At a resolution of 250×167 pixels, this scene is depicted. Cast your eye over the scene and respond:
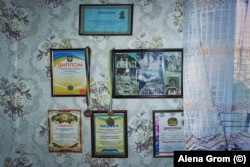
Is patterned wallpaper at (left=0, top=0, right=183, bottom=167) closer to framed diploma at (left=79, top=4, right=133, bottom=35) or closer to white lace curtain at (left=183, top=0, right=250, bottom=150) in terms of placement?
framed diploma at (left=79, top=4, right=133, bottom=35)

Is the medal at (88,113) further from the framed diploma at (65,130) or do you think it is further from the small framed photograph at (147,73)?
the small framed photograph at (147,73)

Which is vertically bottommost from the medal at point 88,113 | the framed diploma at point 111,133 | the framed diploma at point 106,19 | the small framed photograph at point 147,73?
the framed diploma at point 111,133

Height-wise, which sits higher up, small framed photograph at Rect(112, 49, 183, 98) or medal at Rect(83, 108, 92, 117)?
small framed photograph at Rect(112, 49, 183, 98)

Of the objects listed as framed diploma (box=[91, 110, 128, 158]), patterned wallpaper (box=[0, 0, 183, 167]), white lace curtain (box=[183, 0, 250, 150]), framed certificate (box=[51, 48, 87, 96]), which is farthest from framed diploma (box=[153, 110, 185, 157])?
framed certificate (box=[51, 48, 87, 96])

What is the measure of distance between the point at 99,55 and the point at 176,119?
21.5 inches

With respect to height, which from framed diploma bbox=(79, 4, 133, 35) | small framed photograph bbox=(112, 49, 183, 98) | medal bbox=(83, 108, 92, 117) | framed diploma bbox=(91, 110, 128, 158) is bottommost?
framed diploma bbox=(91, 110, 128, 158)

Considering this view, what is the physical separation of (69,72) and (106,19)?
1.17ft

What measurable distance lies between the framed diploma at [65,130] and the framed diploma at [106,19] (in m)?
0.47

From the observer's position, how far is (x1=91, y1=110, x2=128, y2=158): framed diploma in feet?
4.34

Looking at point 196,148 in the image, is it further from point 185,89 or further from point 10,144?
point 10,144

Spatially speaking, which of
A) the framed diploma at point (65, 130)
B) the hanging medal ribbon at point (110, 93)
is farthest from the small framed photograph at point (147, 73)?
the framed diploma at point (65, 130)

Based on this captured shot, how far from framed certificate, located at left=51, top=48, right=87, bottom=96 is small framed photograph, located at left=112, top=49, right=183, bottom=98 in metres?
0.17

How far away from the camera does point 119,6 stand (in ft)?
4.36

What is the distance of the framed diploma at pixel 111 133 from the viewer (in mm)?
1324
